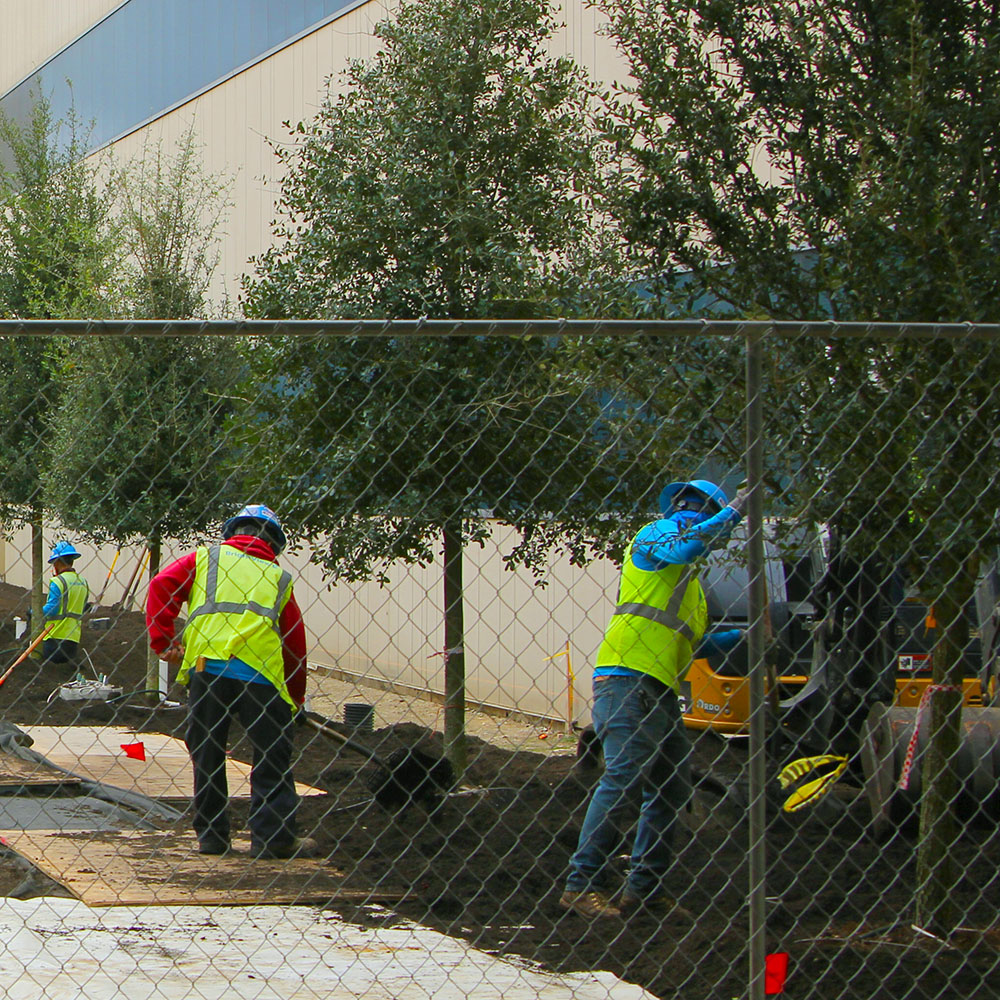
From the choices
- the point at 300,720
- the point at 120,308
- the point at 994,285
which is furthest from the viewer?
the point at 120,308

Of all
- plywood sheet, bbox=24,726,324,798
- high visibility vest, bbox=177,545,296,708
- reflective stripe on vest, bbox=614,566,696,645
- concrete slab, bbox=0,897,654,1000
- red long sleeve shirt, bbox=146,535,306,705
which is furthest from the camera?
plywood sheet, bbox=24,726,324,798

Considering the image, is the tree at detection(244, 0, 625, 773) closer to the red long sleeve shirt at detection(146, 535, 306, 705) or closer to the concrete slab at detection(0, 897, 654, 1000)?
the red long sleeve shirt at detection(146, 535, 306, 705)

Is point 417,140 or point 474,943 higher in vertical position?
point 417,140

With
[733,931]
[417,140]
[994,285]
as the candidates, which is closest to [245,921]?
[733,931]

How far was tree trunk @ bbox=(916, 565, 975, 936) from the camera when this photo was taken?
454 cm

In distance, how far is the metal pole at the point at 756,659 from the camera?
3449 mm

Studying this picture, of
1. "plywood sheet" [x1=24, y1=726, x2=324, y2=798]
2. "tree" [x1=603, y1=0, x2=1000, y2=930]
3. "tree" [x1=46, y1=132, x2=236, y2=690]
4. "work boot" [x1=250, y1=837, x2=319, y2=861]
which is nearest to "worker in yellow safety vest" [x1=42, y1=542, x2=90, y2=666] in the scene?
"tree" [x1=46, y1=132, x2=236, y2=690]

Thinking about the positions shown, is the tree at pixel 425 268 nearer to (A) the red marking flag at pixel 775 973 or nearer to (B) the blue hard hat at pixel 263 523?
(B) the blue hard hat at pixel 263 523

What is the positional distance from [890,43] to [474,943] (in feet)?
11.3

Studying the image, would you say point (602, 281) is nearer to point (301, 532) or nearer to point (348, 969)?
point (348, 969)

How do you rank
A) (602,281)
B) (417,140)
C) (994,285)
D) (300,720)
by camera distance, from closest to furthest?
(994,285)
(602,281)
(300,720)
(417,140)

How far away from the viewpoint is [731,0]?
4.82 metres

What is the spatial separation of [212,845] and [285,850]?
33 cm

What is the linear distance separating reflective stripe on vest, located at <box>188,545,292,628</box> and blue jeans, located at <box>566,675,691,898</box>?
5.39 feet
